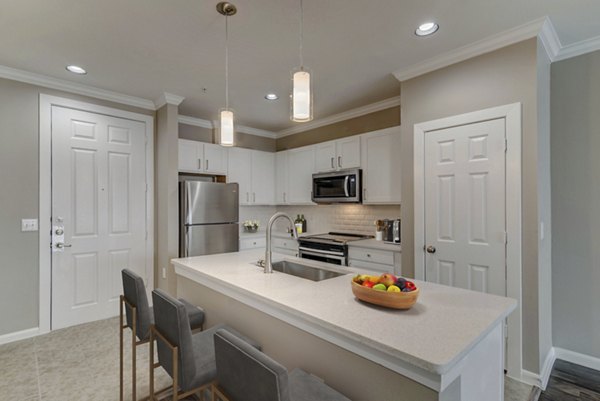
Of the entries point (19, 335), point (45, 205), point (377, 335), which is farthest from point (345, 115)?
point (19, 335)

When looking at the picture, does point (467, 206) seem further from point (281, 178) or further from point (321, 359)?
point (281, 178)

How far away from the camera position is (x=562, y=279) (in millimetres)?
2502

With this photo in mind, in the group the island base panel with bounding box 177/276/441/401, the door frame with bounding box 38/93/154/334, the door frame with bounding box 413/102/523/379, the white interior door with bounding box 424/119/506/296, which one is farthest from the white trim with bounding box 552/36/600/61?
the door frame with bounding box 38/93/154/334

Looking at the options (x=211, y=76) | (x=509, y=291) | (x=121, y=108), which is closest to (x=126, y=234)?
(x=121, y=108)

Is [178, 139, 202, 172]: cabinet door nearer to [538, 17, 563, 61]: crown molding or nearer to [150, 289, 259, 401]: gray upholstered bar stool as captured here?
[150, 289, 259, 401]: gray upholstered bar stool

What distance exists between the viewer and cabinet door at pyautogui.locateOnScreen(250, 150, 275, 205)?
4938mm

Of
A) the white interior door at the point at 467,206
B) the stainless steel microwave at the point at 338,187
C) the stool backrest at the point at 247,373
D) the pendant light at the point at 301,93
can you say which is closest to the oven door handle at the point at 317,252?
the stainless steel microwave at the point at 338,187

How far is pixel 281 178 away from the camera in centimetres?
510

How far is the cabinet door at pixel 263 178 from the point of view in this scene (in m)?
4.94

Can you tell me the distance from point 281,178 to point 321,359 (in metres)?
3.92

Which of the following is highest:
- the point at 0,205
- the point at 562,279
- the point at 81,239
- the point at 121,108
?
the point at 121,108

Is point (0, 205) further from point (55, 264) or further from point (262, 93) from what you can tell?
point (262, 93)

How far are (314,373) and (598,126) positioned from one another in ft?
9.46

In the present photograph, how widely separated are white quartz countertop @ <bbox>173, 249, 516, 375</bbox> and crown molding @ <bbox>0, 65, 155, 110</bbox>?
112 inches
